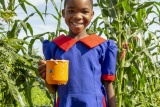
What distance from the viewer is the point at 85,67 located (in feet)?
6.51

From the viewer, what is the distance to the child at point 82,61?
1956 mm

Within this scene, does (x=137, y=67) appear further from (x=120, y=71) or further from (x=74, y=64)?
(x=74, y=64)

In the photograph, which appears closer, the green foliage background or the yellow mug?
the yellow mug

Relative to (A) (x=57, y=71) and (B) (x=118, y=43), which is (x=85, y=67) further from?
(B) (x=118, y=43)

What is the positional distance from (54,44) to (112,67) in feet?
0.89

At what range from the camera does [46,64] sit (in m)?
1.93

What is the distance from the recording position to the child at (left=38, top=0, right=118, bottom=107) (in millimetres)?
1956

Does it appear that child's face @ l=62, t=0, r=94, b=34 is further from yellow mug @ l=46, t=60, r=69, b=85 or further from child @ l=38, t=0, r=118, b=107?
yellow mug @ l=46, t=60, r=69, b=85

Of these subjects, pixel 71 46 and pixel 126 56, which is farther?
pixel 126 56

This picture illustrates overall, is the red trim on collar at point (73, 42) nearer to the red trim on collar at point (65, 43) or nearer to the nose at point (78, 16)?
the red trim on collar at point (65, 43)

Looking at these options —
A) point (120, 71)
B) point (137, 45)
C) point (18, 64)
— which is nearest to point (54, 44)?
point (18, 64)

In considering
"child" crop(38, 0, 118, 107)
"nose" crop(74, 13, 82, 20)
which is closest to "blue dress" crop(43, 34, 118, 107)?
"child" crop(38, 0, 118, 107)

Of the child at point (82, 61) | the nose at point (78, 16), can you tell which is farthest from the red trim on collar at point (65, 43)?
the nose at point (78, 16)

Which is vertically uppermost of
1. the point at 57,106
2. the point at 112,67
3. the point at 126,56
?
the point at 126,56
